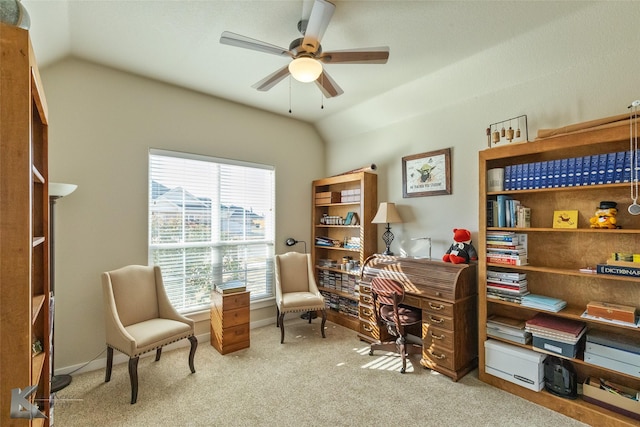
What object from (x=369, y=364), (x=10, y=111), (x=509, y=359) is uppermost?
(x=10, y=111)

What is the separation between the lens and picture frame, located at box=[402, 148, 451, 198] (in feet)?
10.7

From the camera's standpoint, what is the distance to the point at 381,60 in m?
2.13

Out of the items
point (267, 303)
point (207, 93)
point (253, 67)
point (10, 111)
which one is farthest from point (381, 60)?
point (267, 303)

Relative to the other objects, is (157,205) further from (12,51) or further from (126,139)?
(12,51)

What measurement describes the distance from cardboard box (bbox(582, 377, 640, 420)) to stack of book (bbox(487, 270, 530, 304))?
69 cm

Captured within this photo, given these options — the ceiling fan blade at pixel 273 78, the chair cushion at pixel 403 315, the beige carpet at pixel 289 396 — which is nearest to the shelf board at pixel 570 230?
the chair cushion at pixel 403 315

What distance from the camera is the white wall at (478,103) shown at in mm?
2197

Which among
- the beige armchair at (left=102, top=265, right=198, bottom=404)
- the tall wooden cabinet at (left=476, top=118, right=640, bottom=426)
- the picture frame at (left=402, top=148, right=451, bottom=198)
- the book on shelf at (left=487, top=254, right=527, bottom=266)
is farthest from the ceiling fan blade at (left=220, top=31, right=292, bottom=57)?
the book on shelf at (left=487, top=254, right=527, bottom=266)

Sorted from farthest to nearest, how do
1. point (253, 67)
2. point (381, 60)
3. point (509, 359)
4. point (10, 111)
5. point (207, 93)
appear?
point (207, 93) < point (253, 67) < point (509, 359) < point (381, 60) < point (10, 111)

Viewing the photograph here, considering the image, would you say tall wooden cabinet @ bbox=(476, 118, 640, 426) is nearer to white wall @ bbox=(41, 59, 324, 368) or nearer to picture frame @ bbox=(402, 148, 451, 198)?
picture frame @ bbox=(402, 148, 451, 198)

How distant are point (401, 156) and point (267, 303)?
2.68m

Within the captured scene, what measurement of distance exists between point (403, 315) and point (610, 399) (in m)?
1.52

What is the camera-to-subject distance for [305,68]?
6.55 feet

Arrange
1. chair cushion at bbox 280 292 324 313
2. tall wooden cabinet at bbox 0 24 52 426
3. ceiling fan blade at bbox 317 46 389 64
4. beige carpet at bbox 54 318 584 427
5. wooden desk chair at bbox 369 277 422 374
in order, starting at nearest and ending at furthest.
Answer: tall wooden cabinet at bbox 0 24 52 426 < ceiling fan blade at bbox 317 46 389 64 < beige carpet at bbox 54 318 584 427 < wooden desk chair at bbox 369 277 422 374 < chair cushion at bbox 280 292 324 313
